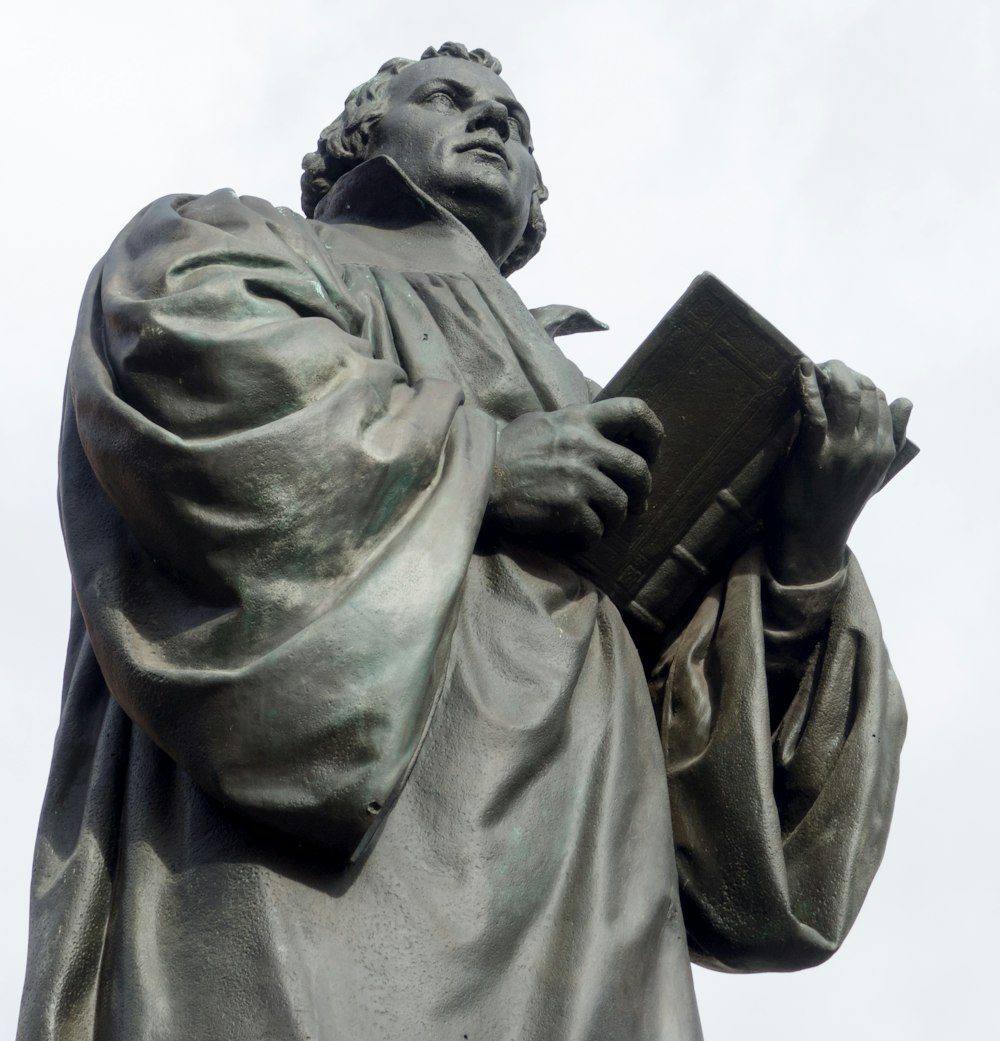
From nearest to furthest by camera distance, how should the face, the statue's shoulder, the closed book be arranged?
the statue's shoulder
the closed book
the face

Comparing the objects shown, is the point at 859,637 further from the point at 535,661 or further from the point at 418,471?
the point at 418,471

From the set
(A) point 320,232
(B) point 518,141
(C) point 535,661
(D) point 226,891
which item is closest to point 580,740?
(C) point 535,661

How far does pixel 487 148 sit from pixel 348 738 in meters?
2.23

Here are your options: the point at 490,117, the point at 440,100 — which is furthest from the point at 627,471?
the point at 440,100

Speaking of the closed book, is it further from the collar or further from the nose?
the nose

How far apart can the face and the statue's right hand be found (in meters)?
1.12

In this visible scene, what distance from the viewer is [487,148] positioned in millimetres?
6461

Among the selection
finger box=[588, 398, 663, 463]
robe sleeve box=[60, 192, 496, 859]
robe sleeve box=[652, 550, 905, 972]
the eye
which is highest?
the eye

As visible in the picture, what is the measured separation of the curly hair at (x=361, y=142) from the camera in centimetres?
668

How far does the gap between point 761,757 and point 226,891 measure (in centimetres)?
132

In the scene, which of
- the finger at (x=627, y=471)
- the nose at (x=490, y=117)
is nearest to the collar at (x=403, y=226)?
the nose at (x=490, y=117)

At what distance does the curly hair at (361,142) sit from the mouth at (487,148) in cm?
23

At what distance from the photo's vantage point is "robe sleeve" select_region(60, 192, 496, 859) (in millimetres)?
4711

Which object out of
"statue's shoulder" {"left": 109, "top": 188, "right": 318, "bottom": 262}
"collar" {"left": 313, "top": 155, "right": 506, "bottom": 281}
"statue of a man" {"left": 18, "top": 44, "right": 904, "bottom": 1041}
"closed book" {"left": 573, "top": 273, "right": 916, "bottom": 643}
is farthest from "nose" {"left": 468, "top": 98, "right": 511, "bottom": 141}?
"closed book" {"left": 573, "top": 273, "right": 916, "bottom": 643}
